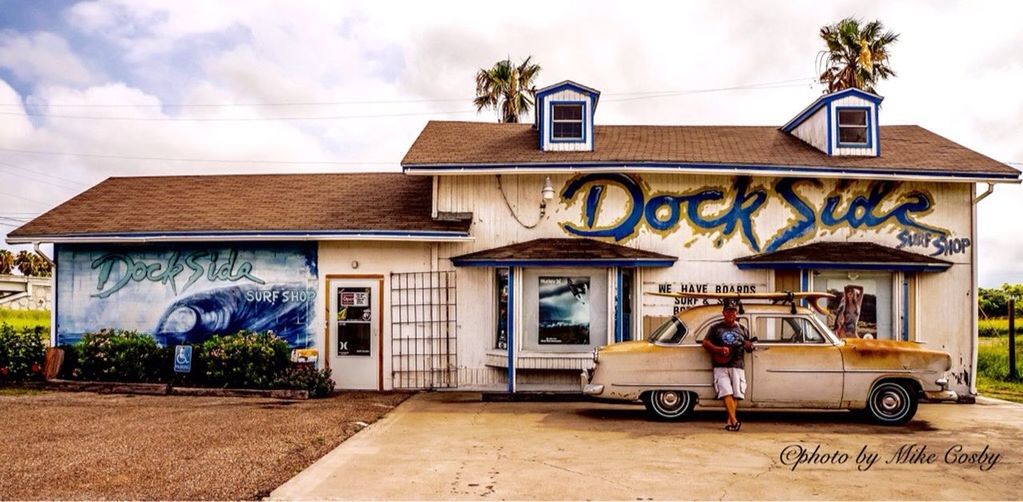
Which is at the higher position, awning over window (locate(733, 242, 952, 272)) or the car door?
awning over window (locate(733, 242, 952, 272))

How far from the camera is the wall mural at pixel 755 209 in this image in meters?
15.2

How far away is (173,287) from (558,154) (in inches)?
307

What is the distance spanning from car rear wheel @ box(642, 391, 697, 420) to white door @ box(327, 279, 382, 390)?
598 cm

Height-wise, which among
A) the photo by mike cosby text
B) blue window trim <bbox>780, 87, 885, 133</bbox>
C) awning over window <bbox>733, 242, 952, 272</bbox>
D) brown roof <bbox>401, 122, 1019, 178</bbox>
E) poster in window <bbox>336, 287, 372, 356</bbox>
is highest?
blue window trim <bbox>780, 87, 885, 133</bbox>

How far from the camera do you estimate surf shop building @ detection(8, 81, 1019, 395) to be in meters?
14.8

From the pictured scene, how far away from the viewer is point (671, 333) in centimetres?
1170

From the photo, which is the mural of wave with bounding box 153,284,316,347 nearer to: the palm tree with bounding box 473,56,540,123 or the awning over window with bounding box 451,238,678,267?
the awning over window with bounding box 451,238,678,267

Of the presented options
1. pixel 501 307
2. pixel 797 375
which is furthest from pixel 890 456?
pixel 501 307

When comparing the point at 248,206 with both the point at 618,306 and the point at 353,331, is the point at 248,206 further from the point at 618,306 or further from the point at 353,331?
the point at 618,306

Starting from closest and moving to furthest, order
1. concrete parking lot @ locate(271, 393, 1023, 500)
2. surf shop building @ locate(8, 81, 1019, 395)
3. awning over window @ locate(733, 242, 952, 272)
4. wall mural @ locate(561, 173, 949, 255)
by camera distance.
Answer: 1. concrete parking lot @ locate(271, 393, 1023, 500)
2. awning over window @ locate(733, 242, 952, 272)
3. surf shop building @ locate(8, 81, 1019, 395)
4. wall mural @ locate(561, 173, 949, 255)

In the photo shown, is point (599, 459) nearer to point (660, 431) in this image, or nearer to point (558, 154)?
point (660, 431)

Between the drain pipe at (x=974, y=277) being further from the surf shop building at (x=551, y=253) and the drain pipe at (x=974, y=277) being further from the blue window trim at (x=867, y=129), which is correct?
the blue window trim at (x=867, y=129)

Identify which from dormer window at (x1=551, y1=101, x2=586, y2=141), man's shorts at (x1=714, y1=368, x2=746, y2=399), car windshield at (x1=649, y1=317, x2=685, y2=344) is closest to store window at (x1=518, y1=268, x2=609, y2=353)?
dormer window at (x1=551, y1=101, x2=586, y2=141)

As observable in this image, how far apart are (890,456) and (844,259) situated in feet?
19.0
